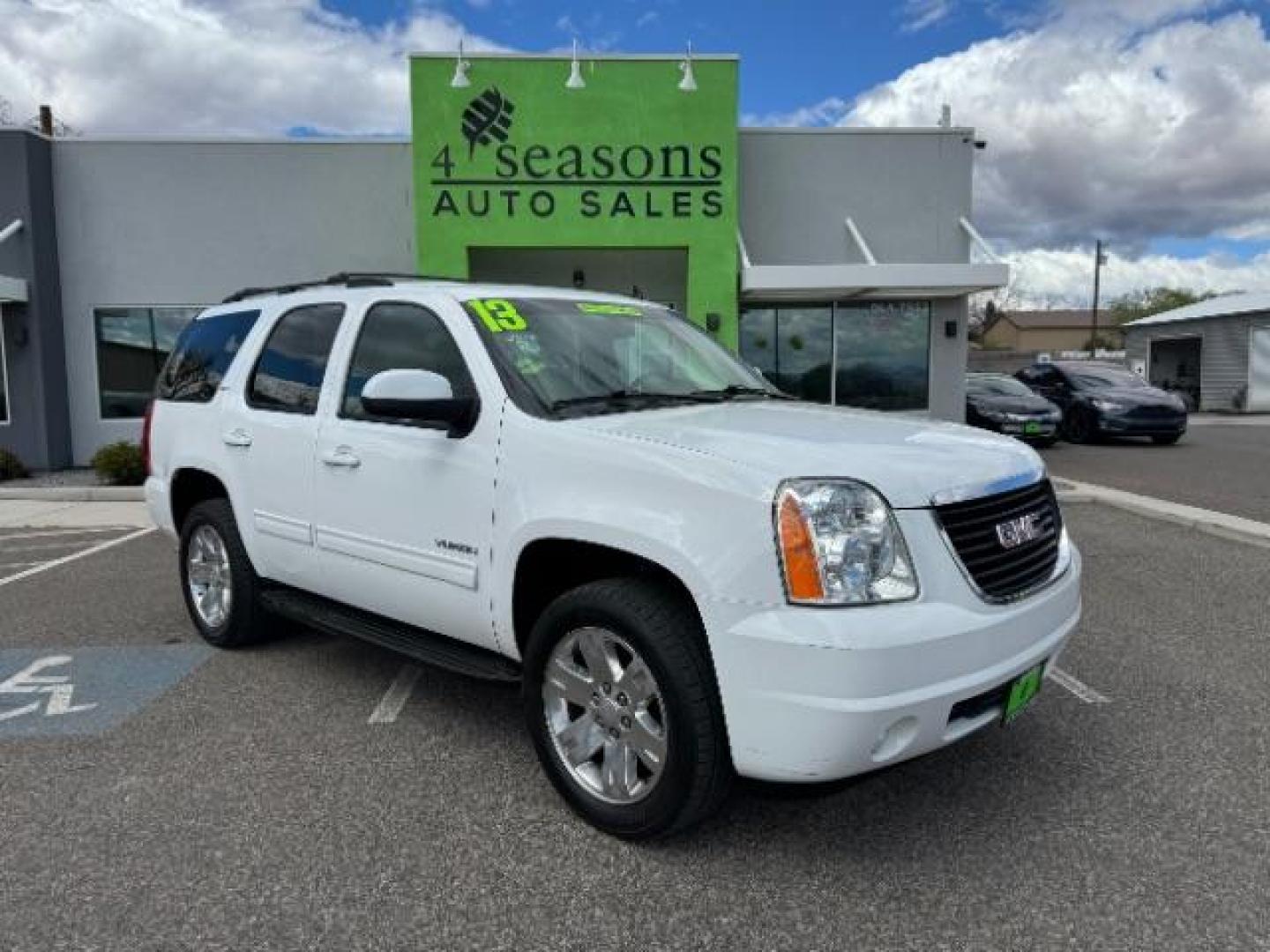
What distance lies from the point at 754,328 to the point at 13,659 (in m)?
11.8

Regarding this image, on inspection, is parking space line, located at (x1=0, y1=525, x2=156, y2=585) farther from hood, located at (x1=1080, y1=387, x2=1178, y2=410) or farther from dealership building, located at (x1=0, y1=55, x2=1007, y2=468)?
hood, located at (x1=1080, y1=387, x2=1178, y2=410)

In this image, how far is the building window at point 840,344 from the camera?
14.9 m

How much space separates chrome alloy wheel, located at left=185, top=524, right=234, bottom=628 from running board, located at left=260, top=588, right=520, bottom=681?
0.42 m

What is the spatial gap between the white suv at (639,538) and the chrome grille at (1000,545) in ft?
0.04

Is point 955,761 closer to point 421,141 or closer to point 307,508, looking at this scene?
point 307,508

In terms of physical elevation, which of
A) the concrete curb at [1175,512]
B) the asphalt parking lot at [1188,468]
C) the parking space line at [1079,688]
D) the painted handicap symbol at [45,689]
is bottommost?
the painted handicap symbol at [45,689]

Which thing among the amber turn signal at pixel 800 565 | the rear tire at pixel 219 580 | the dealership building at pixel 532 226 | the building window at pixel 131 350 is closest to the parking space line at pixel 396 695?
the rear tire at pixel 219 580

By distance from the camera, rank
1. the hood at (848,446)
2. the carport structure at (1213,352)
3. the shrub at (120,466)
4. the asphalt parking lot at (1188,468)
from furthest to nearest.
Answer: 1. the carport structure at (1213,352)
2. the shrub at (120,466)
3. the asphalt parking lot at (1188,468)
4. the hood at (848,446)

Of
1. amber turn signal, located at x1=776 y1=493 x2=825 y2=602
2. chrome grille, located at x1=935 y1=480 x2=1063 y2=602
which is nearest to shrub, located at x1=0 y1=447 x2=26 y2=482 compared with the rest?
amber turn signal, located at x1=776 y1=493 x2=825 y2=602

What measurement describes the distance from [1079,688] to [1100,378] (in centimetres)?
1624

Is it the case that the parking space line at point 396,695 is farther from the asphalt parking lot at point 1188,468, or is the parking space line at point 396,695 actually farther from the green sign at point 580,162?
the green sign at point 580,162

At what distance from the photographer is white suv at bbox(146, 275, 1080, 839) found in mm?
2566

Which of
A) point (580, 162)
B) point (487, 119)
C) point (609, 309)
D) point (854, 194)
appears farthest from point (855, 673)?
point (854, 194)

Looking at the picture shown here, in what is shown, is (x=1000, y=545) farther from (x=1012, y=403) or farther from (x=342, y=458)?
(x=1012, y=403)
